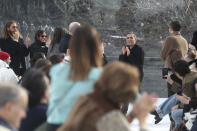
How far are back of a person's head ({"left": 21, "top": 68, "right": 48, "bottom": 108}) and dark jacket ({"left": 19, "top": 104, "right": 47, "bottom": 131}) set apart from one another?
65 millimetres

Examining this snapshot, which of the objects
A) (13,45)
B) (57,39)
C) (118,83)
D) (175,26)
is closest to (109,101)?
(118,83)

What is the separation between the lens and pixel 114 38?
13375mm

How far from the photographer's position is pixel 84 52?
11.0ft

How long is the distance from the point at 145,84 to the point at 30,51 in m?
4.77

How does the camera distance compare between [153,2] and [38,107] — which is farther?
[153,2]

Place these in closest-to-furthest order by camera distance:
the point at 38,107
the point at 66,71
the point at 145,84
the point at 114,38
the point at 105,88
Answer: the point at 105,88 → the point at 66,71 → the point at 38,107 → the point at 145,84 → the point at 114,38

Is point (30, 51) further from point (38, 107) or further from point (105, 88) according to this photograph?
point (105, 88)

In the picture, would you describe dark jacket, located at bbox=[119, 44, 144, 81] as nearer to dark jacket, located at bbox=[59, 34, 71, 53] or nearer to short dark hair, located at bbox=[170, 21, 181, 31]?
short dark hair, located at bbox=[170, 21, 181, 31]

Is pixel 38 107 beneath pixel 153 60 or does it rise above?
above

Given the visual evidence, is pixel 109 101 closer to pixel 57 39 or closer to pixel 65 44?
pixel 65 44

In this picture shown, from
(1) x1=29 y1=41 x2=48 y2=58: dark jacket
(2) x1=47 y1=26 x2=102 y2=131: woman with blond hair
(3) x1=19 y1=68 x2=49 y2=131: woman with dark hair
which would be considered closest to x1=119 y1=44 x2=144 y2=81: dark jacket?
(1) x1=29 y1=41 x2=48 y2=58: dark jacket

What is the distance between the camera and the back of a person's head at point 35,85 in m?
3.89

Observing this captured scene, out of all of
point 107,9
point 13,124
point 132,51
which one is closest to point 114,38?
point 107,9

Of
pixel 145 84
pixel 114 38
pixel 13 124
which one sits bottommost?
pixel 145 84
